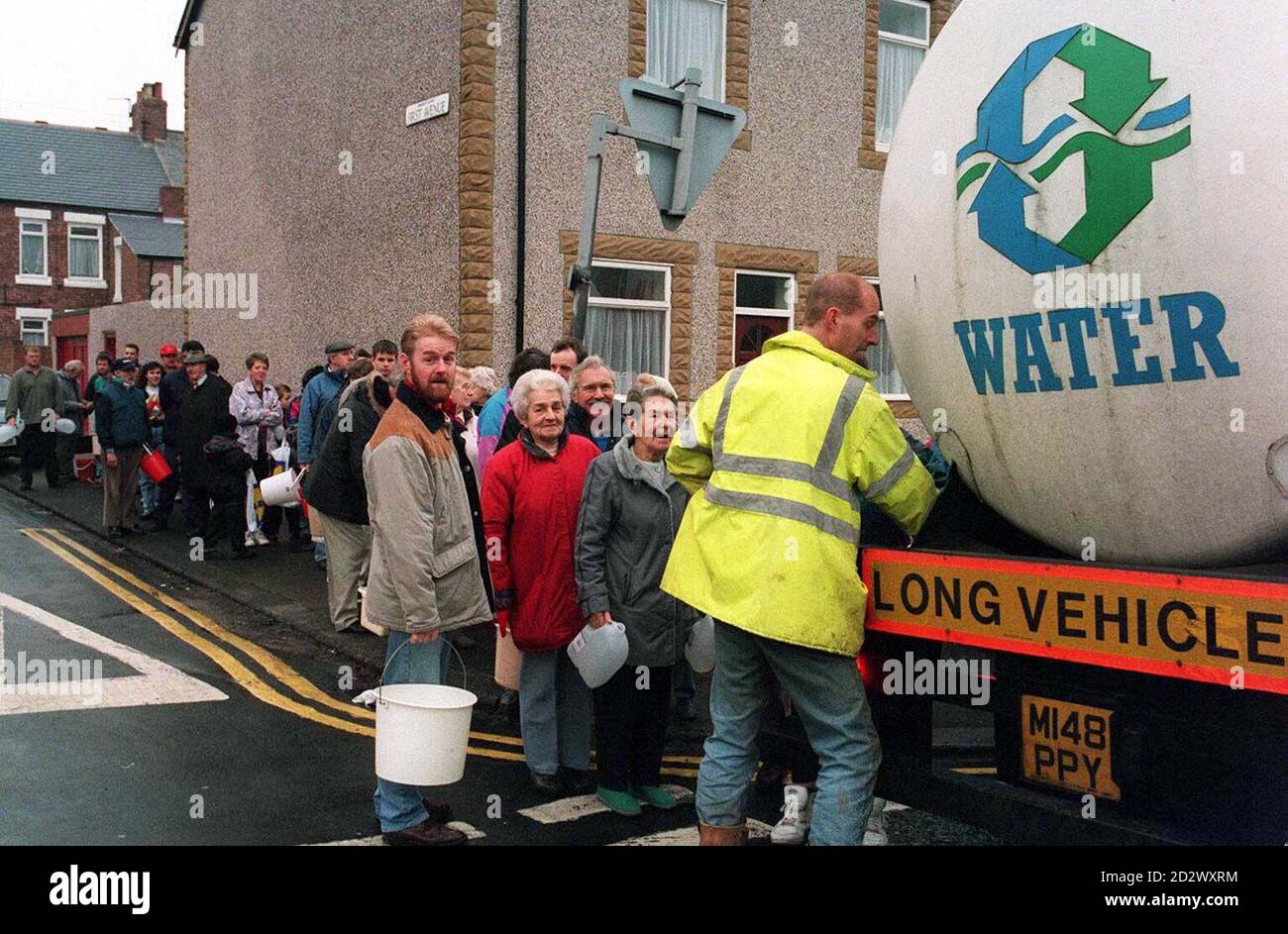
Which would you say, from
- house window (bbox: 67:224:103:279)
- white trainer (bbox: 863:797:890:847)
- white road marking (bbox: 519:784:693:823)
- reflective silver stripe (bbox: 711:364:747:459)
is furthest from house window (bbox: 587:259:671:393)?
house window (bbox: 67:224:103:279)

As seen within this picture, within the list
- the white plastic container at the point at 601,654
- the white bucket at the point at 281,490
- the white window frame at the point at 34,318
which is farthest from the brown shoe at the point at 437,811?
the white window frame at the point at 34,318

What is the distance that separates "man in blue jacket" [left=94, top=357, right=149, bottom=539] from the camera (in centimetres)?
1326

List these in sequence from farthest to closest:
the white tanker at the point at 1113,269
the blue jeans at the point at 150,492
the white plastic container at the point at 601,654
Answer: the blue jeans at the point at 150,492, the white plastic container at the point at 601,654, the white tanker at the point at 1113,269

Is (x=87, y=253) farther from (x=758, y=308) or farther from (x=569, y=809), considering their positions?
(x=569, y=809)

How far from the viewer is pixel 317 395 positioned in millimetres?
10289

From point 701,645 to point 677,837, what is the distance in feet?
2.85

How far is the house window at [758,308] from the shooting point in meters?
14.3

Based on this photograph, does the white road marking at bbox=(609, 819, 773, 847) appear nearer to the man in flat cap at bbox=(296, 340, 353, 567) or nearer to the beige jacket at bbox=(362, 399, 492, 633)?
the beige jacket at bbox=(362, 399, 492, 633)

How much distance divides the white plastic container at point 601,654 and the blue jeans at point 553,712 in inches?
15.4

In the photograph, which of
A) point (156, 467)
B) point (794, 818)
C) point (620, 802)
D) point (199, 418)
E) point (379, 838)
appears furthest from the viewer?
point (156, 467)

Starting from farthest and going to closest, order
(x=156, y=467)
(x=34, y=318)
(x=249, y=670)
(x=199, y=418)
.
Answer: (x=34, y=318)
(x=156, y=467)
(x=199, y=418)
(x=249, y=670)

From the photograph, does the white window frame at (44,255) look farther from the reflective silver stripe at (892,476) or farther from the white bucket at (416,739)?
the reflective silver stripe at (892,476)

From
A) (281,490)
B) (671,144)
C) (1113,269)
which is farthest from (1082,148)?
→ (281,490)
